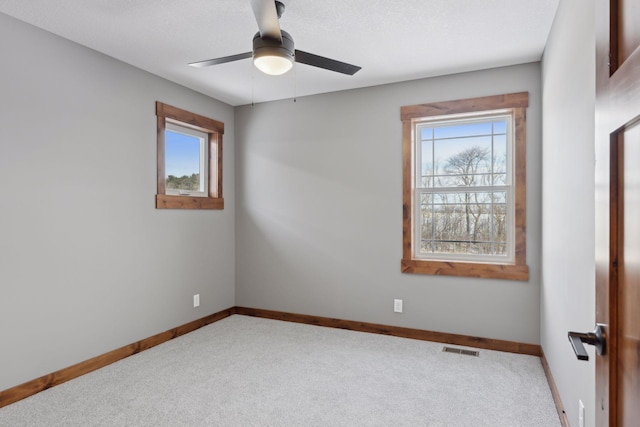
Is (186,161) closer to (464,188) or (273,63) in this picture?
(273,63)

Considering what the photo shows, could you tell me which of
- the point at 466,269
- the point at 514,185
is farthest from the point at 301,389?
the point at 514,185

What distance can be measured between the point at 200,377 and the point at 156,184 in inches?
71.2

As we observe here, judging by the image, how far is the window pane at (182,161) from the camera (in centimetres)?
393

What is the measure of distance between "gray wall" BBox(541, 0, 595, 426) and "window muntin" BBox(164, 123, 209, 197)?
336cm

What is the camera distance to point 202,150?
435 centimetres

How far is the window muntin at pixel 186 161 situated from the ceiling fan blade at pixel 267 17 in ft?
7.04

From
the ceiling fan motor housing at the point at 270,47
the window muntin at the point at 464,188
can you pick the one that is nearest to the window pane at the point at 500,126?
the window muntin at the point at 464,188

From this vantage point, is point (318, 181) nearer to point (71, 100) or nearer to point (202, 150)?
point (202, 150)

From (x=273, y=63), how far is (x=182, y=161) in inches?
89.9

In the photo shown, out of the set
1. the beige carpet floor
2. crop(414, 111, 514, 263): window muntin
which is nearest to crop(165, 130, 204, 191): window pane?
the beige carpet floor

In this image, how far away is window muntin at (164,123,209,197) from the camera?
3.93 m

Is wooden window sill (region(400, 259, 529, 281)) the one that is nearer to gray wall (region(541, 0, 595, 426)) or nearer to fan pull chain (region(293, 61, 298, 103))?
gray wall (region(541, 0, 595, 426))

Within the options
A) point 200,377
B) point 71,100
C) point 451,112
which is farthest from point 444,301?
point 71,100

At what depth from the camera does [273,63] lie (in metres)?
2.19
